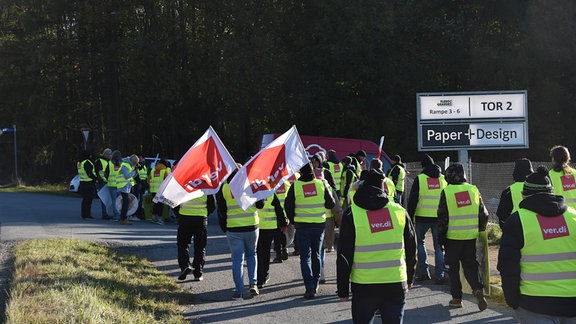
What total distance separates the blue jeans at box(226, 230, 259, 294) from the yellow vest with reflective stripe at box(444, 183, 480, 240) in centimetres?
265

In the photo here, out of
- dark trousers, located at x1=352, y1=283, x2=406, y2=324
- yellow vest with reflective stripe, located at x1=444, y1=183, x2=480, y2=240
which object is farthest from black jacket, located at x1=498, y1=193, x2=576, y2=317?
yellow vest with reflective stripe, located at x1=444, y1=183, x2=480, y2=240

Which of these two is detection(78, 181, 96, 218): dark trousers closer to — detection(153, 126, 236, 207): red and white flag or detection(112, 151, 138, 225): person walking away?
detection(112, 151, 138, 225): person walking away

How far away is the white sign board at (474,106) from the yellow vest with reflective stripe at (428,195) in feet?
13.8

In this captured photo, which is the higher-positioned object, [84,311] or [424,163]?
[424,163]

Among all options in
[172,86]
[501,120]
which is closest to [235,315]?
[501,120]

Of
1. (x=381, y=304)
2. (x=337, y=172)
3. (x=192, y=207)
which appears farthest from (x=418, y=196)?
(x=337, y=172)

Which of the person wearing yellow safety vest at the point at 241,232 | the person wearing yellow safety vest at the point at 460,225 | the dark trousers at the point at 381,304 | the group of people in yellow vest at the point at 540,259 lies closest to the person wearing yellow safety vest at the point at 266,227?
the person wearing yellow safety vest at the point at 241,232

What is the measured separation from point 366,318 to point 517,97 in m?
10.1

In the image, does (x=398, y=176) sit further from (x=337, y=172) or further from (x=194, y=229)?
(x=194, y=229)

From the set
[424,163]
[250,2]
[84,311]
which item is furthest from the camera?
[250,2]

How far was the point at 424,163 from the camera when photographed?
11227 millimetres

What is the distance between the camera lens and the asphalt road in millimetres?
8766

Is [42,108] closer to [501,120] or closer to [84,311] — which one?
[501,120]

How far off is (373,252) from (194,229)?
565 cm
